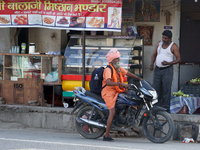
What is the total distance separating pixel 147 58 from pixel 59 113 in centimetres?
293

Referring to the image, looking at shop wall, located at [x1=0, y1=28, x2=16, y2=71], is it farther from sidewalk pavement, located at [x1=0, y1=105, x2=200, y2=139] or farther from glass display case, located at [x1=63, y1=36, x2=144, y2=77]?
glass display case, located at [x1=63, y1=36, x2=144, y2=77]

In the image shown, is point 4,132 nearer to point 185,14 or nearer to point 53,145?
point 53,145

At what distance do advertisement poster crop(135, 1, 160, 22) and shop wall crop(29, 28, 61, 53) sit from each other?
233 centimetres

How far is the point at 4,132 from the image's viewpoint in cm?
698

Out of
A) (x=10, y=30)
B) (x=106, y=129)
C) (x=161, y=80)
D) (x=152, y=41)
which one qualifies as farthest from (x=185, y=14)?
(x=106, y=129)

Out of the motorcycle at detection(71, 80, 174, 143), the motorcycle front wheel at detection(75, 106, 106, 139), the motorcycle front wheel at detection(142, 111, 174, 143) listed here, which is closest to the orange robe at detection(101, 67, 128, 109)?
the motorcycle at detection(71, 80, 174, 143)

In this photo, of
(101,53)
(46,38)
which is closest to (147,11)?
(101,53)

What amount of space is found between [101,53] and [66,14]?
128cm

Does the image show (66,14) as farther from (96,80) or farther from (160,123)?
(160,123)

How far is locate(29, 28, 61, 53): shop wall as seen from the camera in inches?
361

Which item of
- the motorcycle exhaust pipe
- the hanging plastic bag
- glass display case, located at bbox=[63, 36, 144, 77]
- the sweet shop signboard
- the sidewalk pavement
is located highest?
the sweet shop signboard

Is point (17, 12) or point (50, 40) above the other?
point (17, 12)

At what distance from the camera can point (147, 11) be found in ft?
28.5

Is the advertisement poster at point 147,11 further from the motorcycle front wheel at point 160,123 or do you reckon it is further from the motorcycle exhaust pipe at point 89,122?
the motorcycle exhaust pipe at point 89,122
